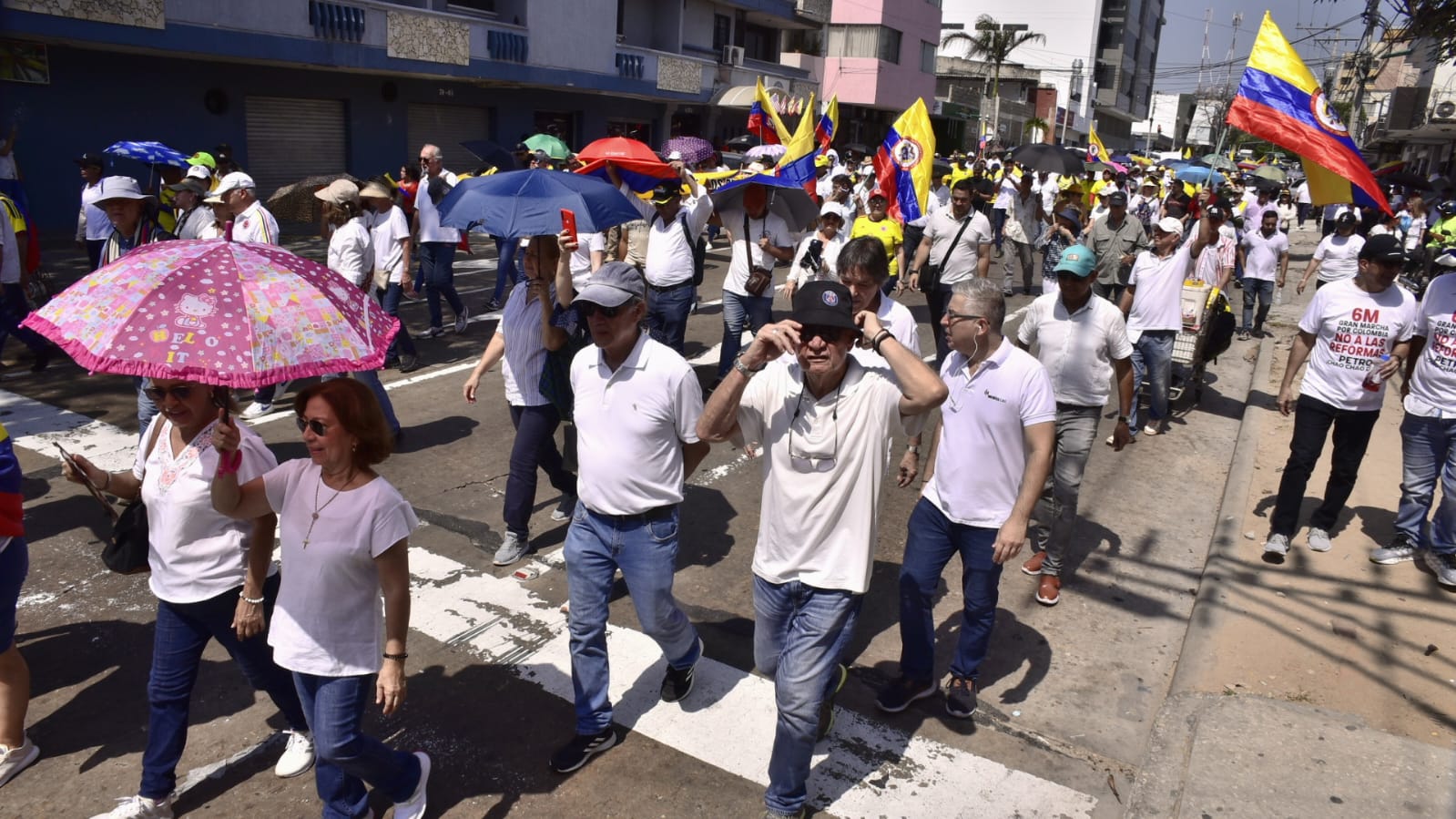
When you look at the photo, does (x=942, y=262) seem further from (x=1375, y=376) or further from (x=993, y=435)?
(x=993, y=435)

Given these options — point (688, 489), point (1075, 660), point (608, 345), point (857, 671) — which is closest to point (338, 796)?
point (608, 345)

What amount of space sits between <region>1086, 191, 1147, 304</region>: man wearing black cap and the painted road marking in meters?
7.08

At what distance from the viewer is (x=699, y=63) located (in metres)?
32.8

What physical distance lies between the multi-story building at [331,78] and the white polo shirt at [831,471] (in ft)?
55.7

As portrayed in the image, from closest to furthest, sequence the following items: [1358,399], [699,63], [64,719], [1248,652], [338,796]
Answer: [338,796]
[64,719]
[1248,652]
[1358,399]
[699,63]

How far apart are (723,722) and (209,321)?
2.52 m

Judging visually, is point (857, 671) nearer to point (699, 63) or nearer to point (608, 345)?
point (608, 345)

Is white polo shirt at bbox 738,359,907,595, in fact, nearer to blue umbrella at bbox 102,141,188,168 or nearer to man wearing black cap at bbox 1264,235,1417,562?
man wearing black cap at bbox 1264,235,1417,562

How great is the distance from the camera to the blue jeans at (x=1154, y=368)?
8.32 metres

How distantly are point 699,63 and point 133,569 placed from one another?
3170 cm

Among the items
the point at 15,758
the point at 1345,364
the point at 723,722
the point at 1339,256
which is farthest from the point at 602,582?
A: the point at 1339,256

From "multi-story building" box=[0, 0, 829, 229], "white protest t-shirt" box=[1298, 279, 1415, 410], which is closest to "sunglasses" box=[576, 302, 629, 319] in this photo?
"white protest t-shirt" box=[1298, 279, 1415, 410]

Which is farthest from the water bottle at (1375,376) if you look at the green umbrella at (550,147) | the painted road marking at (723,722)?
the green umbrella at (550,147)

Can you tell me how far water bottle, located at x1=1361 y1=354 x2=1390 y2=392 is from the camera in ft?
18.3
